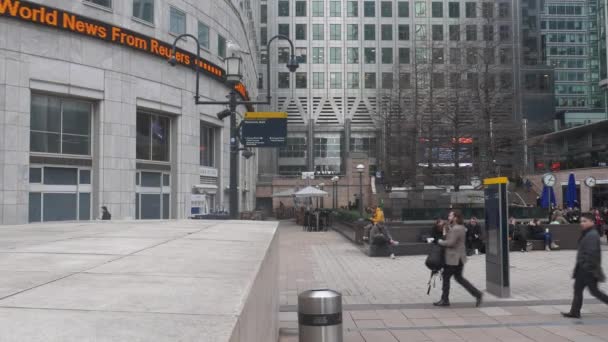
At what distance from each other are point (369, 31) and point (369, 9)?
119 inches

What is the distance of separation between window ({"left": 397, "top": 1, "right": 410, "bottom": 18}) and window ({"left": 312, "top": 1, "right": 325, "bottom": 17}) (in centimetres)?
1026

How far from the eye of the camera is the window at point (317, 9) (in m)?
79.1

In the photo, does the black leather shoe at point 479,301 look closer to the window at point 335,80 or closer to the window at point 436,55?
the window at point 436,55

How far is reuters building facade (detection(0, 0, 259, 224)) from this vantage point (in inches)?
902

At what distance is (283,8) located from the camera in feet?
259

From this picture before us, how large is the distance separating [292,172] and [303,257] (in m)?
59.5

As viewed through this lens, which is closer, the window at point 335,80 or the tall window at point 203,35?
the tall window at point 203,35

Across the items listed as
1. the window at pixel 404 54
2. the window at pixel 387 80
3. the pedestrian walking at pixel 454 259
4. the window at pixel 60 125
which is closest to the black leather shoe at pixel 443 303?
the pedestrian walking at pixel 454 259

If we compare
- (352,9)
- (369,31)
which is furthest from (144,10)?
(352,9)

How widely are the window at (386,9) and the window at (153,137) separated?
5400 centimetres

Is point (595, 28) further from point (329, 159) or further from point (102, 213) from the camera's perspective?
point (102, 213)

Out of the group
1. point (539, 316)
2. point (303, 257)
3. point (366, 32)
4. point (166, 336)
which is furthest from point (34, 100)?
point (366, 32)

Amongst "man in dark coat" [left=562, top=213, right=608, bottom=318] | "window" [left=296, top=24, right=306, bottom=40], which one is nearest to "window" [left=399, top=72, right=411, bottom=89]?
"window" [left=296, top=24, right=306, bottom=40]

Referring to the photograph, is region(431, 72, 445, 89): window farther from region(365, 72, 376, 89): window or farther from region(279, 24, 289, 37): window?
region(279, 24, 289, 37): window
